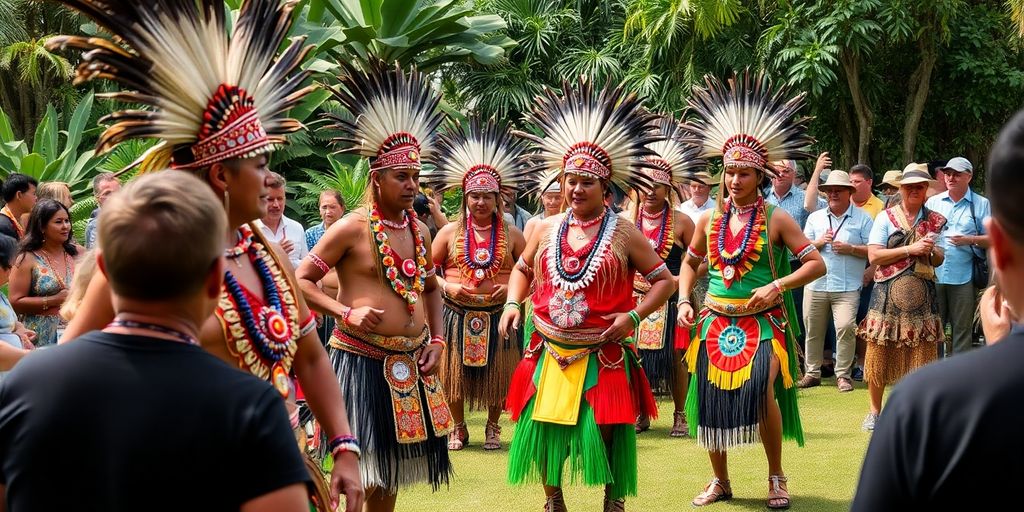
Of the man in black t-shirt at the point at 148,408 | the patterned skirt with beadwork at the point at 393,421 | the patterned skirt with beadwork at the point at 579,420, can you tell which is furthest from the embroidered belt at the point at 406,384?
the man in black t-shirt at the point at 148,408

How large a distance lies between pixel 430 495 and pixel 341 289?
2.05 metres

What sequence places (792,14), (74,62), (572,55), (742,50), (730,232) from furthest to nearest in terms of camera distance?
(74,62) < (572,55) < (742,50) < (792,14) < (730,232)

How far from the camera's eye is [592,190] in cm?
620

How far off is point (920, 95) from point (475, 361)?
410 inches

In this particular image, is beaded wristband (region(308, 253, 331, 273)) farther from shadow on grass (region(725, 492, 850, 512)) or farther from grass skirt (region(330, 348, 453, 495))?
shadow on grass (region(725, 492, 850, 512))

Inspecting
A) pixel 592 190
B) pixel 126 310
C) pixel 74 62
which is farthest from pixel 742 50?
pixel 126 310

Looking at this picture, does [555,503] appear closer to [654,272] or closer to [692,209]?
[654,272]

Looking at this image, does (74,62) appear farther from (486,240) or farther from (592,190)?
(592,190)

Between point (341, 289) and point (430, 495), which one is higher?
point (341, 289)

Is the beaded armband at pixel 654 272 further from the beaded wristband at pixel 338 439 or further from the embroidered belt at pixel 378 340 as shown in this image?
the beaded wristband at pixel 338 439

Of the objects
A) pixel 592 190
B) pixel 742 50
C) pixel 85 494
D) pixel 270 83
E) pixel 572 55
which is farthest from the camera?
pixel 572 55

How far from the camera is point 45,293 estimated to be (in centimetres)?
771

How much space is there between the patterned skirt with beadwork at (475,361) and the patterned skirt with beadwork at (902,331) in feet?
9.38

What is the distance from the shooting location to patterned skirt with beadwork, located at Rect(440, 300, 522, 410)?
8773 mm
